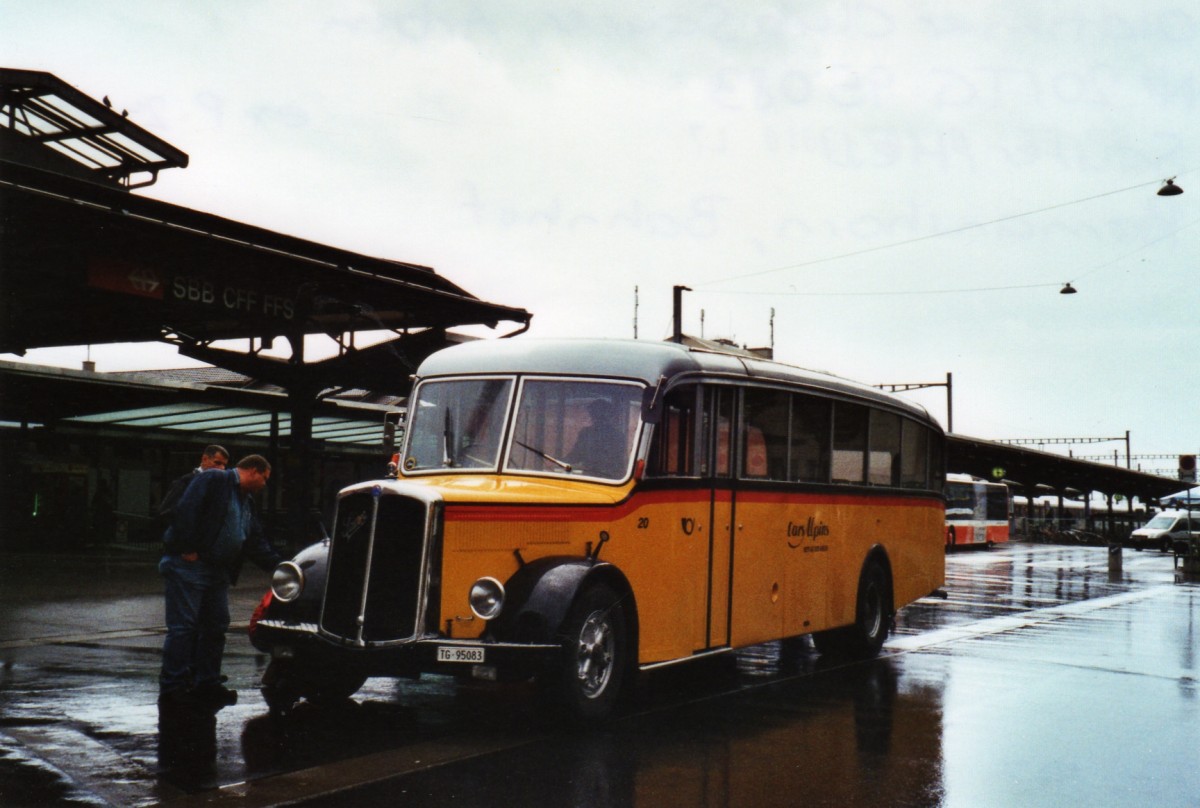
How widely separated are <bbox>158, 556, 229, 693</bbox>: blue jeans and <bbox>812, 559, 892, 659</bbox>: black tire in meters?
6.25

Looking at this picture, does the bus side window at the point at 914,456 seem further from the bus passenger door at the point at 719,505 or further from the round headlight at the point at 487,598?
the round headlight at the point at 487,598

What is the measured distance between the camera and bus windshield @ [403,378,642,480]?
894cm

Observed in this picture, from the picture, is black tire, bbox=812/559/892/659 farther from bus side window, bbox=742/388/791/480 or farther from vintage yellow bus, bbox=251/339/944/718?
bus side window, bbox=742/388/791/480

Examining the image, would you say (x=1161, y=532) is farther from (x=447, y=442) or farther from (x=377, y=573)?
(x=377, y=573)

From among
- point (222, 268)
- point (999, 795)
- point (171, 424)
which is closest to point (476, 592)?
point (999, 795)

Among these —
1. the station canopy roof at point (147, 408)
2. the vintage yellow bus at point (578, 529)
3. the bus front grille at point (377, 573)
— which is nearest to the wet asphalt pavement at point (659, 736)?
the vintage yellow bus at point (578, 529)

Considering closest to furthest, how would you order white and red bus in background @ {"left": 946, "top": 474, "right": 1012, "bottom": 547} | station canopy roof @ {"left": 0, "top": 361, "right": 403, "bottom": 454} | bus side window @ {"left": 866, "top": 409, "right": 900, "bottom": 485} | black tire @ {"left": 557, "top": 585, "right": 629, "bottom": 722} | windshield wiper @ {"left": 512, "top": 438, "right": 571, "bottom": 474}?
black tire @ {"left": 557, "top": 585, "right": 629, "bottom": 722} < windshield wiper @ {"left": 512, "top": 438, "right": 571, "bottom": 474} < bus side window @ {"left": 866, "top": 409, "right": 900, "bottom": 485} < station canopy roof @ {"left": 0, "top": 361, "right": 403, "bottom": 454} < white and red bus in background @ {"left": 946, "top": 474, "right": 1012, "bottom": 547}

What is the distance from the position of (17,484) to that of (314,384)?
31.2 feet

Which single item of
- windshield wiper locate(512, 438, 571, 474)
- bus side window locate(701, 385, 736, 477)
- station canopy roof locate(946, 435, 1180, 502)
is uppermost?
station canopy roof locate(946, 435, 1180, 502)

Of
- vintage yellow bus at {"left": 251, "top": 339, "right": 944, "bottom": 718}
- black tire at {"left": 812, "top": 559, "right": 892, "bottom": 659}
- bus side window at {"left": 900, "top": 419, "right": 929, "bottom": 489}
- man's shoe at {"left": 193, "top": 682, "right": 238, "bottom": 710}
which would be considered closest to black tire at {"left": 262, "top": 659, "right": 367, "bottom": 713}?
vintage yellow bus at {"left": 251, "top": 339, "right": 944, "bottom": 718}

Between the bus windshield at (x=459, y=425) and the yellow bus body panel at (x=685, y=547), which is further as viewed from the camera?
the bus windshield at (x=459, y=425)

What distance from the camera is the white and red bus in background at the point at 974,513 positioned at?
52.5m

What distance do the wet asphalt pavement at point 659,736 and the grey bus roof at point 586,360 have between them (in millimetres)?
2462

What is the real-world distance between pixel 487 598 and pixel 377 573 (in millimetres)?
718
